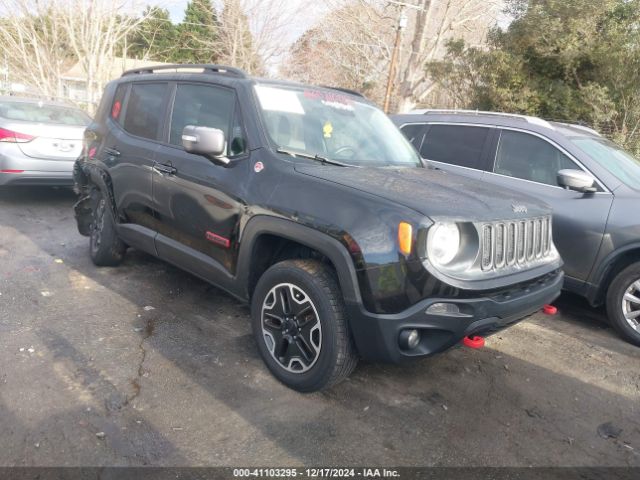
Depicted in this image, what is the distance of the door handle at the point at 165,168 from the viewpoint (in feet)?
12.9

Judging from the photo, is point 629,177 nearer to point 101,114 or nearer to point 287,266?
point 287,266

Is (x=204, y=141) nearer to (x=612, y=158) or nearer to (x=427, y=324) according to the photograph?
(x=427, y=324)

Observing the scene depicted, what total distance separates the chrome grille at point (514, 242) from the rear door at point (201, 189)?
5.08ft

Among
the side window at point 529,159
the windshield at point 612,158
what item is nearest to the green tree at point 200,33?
the side window at point 529,159

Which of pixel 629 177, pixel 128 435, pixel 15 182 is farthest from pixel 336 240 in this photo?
pixel 15 182

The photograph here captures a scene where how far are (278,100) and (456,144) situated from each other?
2.69 m

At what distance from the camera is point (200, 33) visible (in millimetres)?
30734

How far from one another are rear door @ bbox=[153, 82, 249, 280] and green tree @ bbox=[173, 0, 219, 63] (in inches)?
886

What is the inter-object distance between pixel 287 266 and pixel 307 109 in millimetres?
1327

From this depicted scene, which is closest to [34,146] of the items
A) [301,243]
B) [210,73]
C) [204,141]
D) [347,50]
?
[210,73]

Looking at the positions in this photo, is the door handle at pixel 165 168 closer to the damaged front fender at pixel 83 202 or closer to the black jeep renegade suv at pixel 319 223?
the black jeep renegade suv at pixel 319 223

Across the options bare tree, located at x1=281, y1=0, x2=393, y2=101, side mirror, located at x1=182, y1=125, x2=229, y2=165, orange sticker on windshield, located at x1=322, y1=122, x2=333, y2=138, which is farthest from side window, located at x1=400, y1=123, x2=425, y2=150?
bare tree, located at x1=281, y1=0, x2=393, y2=101

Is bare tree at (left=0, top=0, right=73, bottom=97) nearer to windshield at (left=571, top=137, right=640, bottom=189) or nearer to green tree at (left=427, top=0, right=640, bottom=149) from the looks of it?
green tree at (left=427, top=0, right=640, bottom=149)

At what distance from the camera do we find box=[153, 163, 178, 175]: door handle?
3.94m
